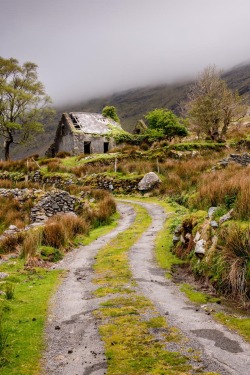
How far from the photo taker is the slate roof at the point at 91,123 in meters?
53.2

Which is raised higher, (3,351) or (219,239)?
Answer: (219,239)

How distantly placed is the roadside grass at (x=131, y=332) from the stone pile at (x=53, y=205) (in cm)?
1018

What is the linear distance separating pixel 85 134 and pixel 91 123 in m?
4.70

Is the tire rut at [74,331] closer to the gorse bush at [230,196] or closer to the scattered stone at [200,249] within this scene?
the scattered stone at [200,249]

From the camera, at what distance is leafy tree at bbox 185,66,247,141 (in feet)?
139

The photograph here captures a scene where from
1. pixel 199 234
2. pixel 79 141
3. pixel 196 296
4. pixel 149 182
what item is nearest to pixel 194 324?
pixel 196 296

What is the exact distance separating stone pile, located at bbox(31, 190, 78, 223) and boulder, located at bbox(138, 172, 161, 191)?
913 cm

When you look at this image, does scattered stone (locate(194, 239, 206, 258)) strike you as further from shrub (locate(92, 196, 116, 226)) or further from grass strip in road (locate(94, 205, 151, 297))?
shrub (locate(92, 196, 116, 226))

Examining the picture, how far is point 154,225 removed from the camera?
56.3 ft

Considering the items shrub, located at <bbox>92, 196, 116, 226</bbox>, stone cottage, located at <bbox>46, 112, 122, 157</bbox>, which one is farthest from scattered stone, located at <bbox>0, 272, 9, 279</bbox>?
stone cottage, located at <bbox>46, 112, 122, 157</bbox>

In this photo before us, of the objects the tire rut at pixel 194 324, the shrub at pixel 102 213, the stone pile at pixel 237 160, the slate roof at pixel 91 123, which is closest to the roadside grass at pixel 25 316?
the tire rut at pixel 194 324

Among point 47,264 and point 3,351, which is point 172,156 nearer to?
point 47,264

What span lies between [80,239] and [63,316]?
810 centimetres

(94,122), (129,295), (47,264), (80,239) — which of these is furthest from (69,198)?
(94,122)
